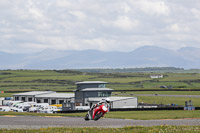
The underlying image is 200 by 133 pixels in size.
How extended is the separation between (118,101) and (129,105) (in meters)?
3.78

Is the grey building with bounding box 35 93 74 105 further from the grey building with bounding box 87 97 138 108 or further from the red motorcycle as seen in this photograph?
the red motorcycle

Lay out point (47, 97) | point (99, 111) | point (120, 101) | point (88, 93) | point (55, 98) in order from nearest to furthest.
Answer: point (99, 111) → point (120, 101) → point (88, 93) → point (55, 98) → point (47, 97)

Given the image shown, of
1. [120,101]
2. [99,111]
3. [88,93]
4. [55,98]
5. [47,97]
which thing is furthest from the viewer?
[47,97]

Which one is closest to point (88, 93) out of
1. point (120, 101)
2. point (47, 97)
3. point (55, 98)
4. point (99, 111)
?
point (120, 101)

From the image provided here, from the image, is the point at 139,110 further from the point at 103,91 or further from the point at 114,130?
the point at 114,130

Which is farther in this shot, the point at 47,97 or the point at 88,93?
the point at 47,97

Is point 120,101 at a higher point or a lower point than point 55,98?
lower

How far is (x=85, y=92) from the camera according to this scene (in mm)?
94625

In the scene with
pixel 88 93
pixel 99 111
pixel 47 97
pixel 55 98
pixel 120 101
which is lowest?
pixel 99 111

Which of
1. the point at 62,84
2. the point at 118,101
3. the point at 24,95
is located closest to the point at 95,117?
the point at 118,101

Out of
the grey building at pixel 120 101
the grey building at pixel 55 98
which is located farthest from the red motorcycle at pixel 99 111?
the grey building at pixel 55 98

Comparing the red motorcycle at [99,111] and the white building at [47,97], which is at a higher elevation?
the white building at [47,97]

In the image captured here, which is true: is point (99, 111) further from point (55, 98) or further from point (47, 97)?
point (47, 97)

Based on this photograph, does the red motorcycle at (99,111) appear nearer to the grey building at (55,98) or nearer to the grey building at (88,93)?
the grey building at (88,93)
